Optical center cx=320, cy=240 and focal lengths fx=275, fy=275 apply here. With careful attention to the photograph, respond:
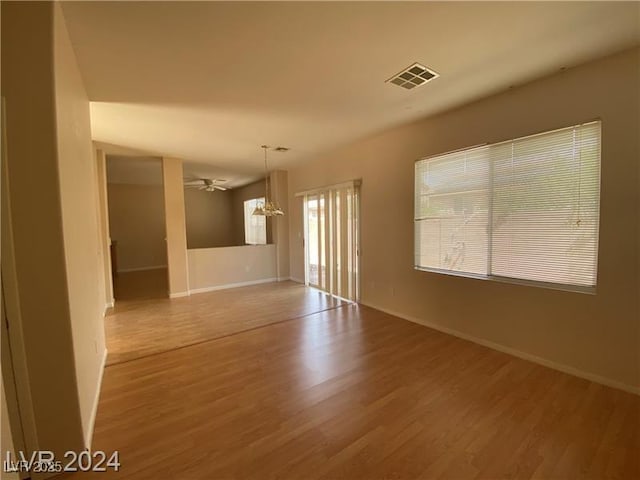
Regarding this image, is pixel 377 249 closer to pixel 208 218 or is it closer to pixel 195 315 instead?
pixel 195 315

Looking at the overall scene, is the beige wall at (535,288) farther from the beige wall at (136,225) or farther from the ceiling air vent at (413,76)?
the beige wall at (136,225)

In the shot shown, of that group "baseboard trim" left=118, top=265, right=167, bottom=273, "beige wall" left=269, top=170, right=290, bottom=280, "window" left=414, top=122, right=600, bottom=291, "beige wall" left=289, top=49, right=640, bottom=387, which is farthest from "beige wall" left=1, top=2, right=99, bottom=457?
"baseboard trim" left=118, top=265, right=167, bottom=273

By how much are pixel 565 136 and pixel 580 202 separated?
624 mm

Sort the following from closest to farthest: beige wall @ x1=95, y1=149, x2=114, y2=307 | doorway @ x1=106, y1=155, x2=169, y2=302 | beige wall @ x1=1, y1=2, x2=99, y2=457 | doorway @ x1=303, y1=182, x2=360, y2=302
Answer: beige wall @ x1=1, y1=2, x2=99, y2=457, beige wall @ x1=95, y1=149, x2=114, y2=307, doorway @ x1=303, y1=182, x2=360, y2=302, doorway @ x1=106, y1=155, x2=169, y2=302

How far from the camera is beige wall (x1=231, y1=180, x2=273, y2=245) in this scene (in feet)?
28.4

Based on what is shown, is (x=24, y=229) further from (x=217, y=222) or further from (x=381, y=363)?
(x=217, y=222)

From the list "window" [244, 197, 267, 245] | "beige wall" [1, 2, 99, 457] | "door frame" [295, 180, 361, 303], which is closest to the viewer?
"beige wall" [1, 2, 99, 457]

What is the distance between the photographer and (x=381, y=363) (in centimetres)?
277

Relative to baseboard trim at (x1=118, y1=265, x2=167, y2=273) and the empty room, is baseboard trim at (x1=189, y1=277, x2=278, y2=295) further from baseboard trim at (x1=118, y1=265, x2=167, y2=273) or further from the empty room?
baseboard trim at (x1=118, y1=265, x2=167, y2=273)

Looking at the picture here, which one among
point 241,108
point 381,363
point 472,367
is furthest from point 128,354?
point 472,367

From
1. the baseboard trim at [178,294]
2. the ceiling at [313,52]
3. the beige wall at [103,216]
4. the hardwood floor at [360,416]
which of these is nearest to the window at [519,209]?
the ceiling at [313,52]

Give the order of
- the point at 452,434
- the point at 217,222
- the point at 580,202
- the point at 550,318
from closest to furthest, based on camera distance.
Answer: the point at 452,434 → the point at 580,202 → the point at 550,318 → the point at 217,222

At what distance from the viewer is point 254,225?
869 centimetres

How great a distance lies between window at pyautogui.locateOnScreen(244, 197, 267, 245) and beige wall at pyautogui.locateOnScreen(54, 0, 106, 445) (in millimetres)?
5258
